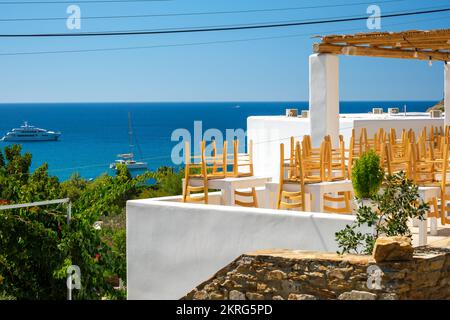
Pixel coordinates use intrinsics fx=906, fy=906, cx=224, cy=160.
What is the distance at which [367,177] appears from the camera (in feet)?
31.0

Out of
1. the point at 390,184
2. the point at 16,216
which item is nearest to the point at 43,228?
the point at 16,216

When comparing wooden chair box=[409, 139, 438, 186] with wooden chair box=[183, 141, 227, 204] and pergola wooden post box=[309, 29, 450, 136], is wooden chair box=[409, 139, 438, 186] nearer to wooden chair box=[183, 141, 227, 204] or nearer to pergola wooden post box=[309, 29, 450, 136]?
wooden chair box=[183, 141, 227, 204]

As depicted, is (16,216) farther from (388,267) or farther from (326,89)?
(388,267)

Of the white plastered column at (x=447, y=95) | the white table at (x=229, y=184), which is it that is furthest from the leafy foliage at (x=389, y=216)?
the white plastered column at (x=447, y=95)

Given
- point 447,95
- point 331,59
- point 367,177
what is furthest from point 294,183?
point 447,95

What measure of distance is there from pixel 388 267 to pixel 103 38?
10489cm

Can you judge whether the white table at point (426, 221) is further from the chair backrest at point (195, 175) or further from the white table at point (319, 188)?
the chair backrest at point (195, 175)

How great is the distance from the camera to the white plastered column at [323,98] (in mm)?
13375

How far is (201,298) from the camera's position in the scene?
29.3ft

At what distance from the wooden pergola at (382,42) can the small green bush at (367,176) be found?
3.79m

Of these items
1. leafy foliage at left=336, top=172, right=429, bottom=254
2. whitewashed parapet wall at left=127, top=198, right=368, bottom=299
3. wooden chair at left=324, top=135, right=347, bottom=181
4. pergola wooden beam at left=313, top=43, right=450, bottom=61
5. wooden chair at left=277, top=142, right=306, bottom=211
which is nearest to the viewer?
leafy foliage at left=336, top=172, right=429, bottom=254

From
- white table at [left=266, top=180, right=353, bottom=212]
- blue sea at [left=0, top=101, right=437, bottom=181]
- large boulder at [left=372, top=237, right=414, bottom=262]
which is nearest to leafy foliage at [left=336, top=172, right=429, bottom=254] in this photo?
large boulder at [left=372, top=237, right=414, bottom=262]

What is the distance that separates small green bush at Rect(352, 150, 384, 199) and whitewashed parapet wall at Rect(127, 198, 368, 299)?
480 mm

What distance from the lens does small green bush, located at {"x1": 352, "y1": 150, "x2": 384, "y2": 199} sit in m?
9.43
